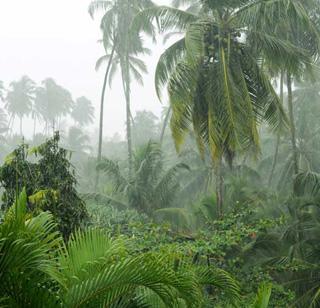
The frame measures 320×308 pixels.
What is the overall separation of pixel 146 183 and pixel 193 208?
7.57 ft

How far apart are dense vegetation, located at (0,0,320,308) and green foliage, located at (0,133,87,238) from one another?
0.07ft

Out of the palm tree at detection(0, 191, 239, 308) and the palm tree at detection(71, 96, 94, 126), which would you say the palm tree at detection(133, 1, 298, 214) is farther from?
the palm tree at detection(71, 96, 94, 126)

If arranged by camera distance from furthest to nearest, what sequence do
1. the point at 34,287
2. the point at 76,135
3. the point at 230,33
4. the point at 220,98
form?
the point at 76,135 → the point at 230,33 → the point at 220,98 → the point at 34,287

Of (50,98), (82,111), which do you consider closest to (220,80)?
(50,98)

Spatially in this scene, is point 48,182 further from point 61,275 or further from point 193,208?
point 193,208

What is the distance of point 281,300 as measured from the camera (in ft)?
26.0

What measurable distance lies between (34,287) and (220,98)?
7594mm

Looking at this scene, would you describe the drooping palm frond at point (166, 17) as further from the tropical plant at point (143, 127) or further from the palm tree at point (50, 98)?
the palm tree at point (50, 98)

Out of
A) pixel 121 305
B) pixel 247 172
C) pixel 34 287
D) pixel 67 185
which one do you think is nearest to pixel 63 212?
pixel 67 185

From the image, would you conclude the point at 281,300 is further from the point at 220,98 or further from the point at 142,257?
the point at 142,257

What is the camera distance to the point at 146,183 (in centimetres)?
1448

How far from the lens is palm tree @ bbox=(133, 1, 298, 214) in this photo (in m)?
9.63

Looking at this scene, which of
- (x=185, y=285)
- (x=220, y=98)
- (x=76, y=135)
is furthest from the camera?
(x=76, y=135)

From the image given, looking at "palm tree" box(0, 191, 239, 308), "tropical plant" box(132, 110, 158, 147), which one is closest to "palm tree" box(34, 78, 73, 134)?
"tropical plant" box(132, 110, 158, 147)
